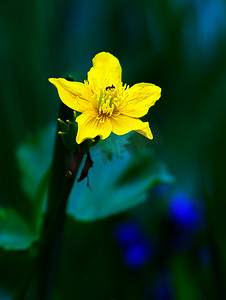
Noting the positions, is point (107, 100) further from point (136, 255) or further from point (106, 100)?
point (136, 255)

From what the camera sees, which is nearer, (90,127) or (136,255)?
(90,127)

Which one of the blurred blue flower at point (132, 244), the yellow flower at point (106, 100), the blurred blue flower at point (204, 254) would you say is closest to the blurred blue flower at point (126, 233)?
the blurred blue flower at point (132, 244)

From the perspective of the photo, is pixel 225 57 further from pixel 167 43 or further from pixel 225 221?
pixel 225 221

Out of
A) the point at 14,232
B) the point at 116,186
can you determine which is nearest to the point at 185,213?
the point at 116,186

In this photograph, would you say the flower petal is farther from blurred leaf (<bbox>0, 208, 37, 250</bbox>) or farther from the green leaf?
blurred leaf (<bbox>0, 208, 37, 250</bbox>)

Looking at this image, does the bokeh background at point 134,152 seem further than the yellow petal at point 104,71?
Yes

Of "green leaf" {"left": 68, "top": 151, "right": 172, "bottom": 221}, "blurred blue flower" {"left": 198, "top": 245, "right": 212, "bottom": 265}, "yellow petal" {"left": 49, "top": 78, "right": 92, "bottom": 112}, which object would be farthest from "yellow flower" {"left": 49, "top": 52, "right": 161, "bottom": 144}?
"blurred blue flower" {"left": 198, "top": 245, "right": 212, "bottom": 265}

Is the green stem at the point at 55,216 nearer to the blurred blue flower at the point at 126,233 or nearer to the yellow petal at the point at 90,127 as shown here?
the yellow petal at the point at 90,127
